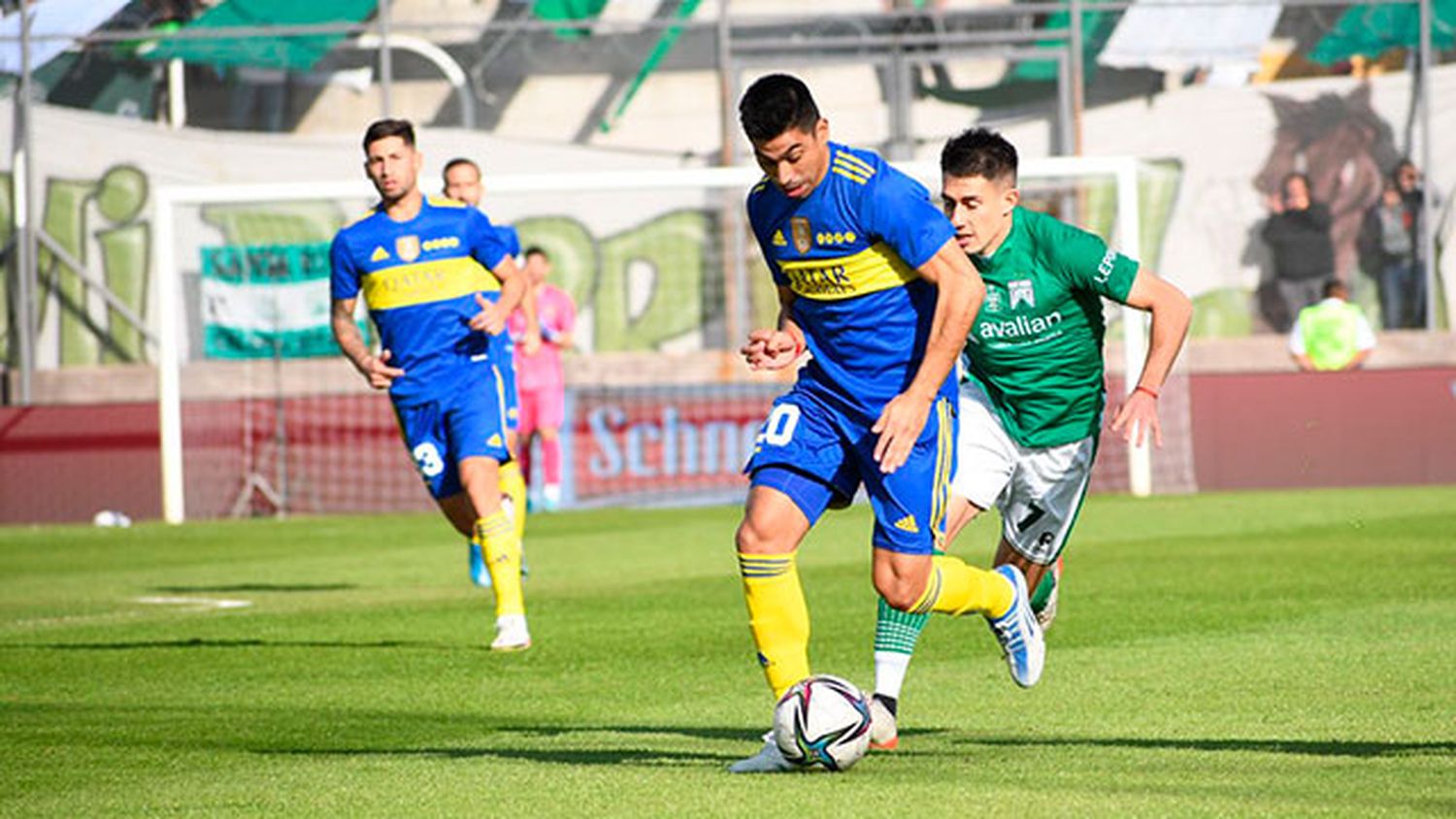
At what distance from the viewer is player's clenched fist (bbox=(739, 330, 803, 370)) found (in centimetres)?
716

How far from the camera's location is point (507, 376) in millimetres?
13547

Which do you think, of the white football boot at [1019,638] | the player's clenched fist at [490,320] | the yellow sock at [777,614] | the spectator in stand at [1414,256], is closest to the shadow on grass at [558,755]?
the yellow sock at [777,614]

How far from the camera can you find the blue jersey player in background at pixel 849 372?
7.16 metres

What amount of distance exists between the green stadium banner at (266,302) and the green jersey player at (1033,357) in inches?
645

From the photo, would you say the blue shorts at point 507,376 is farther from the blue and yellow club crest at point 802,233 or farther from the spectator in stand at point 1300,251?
the spectator in stand at point 1300,251

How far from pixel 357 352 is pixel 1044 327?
3.82 meters

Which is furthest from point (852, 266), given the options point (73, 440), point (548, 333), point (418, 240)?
point (73, 440)

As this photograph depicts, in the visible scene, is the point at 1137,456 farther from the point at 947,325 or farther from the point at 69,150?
the point at 947,325

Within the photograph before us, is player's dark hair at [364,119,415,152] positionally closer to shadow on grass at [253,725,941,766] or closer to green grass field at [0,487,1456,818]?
green grass field at [0,487,1456,818]

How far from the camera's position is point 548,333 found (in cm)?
2245

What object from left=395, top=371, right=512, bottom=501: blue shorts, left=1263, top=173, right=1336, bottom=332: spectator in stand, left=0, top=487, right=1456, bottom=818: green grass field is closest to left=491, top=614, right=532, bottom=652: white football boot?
left=0, top=487, right=1456, bottom=818: green grass field

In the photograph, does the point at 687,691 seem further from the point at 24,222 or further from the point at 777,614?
the point at 24,222

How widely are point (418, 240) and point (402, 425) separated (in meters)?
0.86

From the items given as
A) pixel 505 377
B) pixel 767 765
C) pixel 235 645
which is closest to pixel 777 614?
pixel 767 765
